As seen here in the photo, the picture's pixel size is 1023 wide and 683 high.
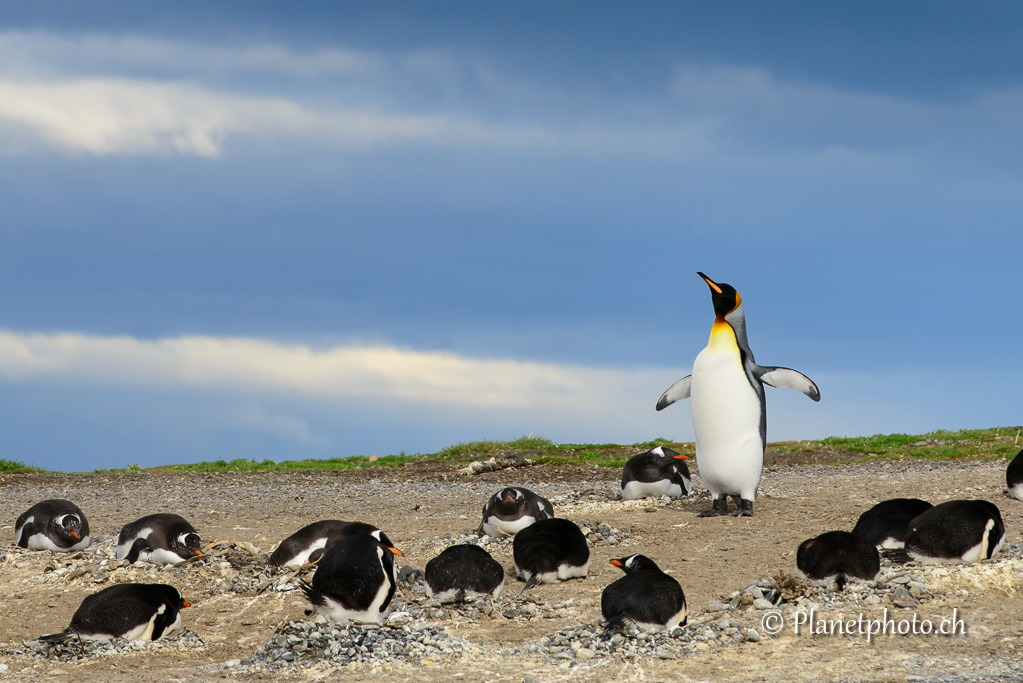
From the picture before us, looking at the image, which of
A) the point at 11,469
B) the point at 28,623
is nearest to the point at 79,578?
the point at 28,623

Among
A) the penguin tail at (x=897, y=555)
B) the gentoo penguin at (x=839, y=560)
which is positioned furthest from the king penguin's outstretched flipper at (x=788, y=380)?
the gentoo penguin at (x=839, y=560)

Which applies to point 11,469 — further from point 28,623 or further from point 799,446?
point 799,446

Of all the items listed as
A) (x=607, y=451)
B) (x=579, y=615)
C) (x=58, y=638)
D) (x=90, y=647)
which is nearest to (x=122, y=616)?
(x=90, y=647)

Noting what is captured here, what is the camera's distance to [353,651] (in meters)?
6.28

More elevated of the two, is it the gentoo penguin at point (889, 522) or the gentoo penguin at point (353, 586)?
the gentoo penguin at point (889, 522)

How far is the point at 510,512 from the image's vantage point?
8.68 metres

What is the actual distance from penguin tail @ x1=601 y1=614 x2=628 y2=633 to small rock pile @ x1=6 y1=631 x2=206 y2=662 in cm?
302

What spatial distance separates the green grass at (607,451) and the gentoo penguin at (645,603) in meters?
11.7

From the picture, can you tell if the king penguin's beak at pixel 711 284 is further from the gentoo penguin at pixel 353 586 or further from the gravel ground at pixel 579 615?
the gentoo penguin at pixel 353 586

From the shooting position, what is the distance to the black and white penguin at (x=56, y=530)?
31.4 ft

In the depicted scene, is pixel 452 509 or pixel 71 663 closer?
pixel 71 663

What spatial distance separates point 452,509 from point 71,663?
5.87m

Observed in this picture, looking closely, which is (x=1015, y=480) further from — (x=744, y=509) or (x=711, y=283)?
(x=711, y=283)

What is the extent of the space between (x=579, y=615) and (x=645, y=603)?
2.32ft
